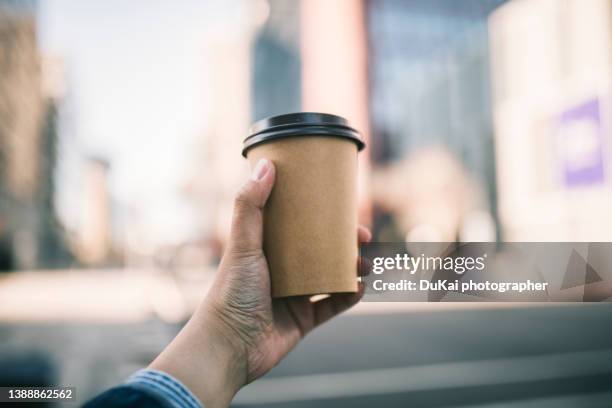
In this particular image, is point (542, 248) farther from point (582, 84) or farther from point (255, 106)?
point (255, 106)

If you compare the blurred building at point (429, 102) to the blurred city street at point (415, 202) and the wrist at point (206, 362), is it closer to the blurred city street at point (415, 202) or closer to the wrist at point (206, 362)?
the blurred city street at point (415, 202)

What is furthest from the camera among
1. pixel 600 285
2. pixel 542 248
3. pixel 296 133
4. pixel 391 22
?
pixel 391 22

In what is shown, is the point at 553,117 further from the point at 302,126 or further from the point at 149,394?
the point at 149,394

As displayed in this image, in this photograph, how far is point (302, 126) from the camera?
1.42m

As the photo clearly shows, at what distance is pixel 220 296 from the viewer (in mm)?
1514

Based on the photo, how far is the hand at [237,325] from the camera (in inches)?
53.9

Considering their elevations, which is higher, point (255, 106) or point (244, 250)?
point (255, 106)

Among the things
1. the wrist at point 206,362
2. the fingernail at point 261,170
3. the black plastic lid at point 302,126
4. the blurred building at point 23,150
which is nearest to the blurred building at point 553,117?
the black plastic lid at point 302,126

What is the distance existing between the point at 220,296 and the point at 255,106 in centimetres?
5065

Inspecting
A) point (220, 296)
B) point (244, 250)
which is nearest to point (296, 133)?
point (244, 250)

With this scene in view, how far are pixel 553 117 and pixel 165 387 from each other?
1041 cm

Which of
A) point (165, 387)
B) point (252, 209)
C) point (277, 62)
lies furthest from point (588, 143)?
point (277, 62)

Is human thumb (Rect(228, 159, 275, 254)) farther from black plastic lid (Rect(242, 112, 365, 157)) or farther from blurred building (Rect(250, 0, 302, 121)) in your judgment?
blurred building (Rect(250, 0, 302, 121))

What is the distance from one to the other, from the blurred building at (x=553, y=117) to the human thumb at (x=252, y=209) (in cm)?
300
